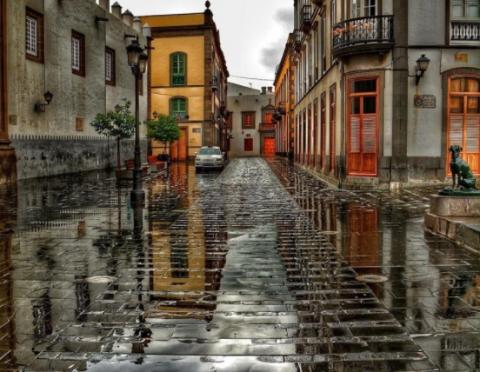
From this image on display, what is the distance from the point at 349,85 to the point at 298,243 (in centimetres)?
1190

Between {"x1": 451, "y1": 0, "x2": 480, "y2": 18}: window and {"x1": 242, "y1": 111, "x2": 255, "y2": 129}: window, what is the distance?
60.4 metres

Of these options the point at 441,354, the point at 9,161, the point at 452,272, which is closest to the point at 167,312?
the point at 441,354

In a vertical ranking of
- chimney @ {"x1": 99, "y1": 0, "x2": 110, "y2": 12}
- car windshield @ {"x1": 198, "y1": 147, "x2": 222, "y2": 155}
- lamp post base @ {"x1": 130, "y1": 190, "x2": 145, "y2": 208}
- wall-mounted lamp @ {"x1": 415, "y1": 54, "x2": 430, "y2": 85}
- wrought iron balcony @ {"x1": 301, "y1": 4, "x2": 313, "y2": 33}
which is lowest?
lamp post base @ {"x1": 130, "y1": 190, "x2": 145, "y2": 208}

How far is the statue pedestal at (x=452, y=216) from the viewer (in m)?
8.70

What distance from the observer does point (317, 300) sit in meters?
5.55

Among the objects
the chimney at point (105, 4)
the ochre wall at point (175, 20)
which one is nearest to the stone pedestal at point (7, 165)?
the chimney at point (105, 4)

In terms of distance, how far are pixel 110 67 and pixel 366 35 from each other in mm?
19114

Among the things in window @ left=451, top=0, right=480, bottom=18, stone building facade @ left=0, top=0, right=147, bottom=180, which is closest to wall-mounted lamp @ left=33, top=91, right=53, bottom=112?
stone building facade @ left=0, top=0, right=147, bottom=180

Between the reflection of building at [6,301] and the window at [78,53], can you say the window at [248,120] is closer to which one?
the window at [78,53]

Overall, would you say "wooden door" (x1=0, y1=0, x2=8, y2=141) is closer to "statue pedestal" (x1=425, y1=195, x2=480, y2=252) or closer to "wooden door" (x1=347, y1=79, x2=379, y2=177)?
"wooden door" (x1=347, y1=79, x2=379, y2=177)

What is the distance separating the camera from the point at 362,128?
19.3 metres

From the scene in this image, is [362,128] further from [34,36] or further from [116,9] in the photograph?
[116,9]

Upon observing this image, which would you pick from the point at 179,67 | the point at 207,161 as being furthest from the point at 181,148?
the point at 207,161

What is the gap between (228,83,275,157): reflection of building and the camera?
255 feet
